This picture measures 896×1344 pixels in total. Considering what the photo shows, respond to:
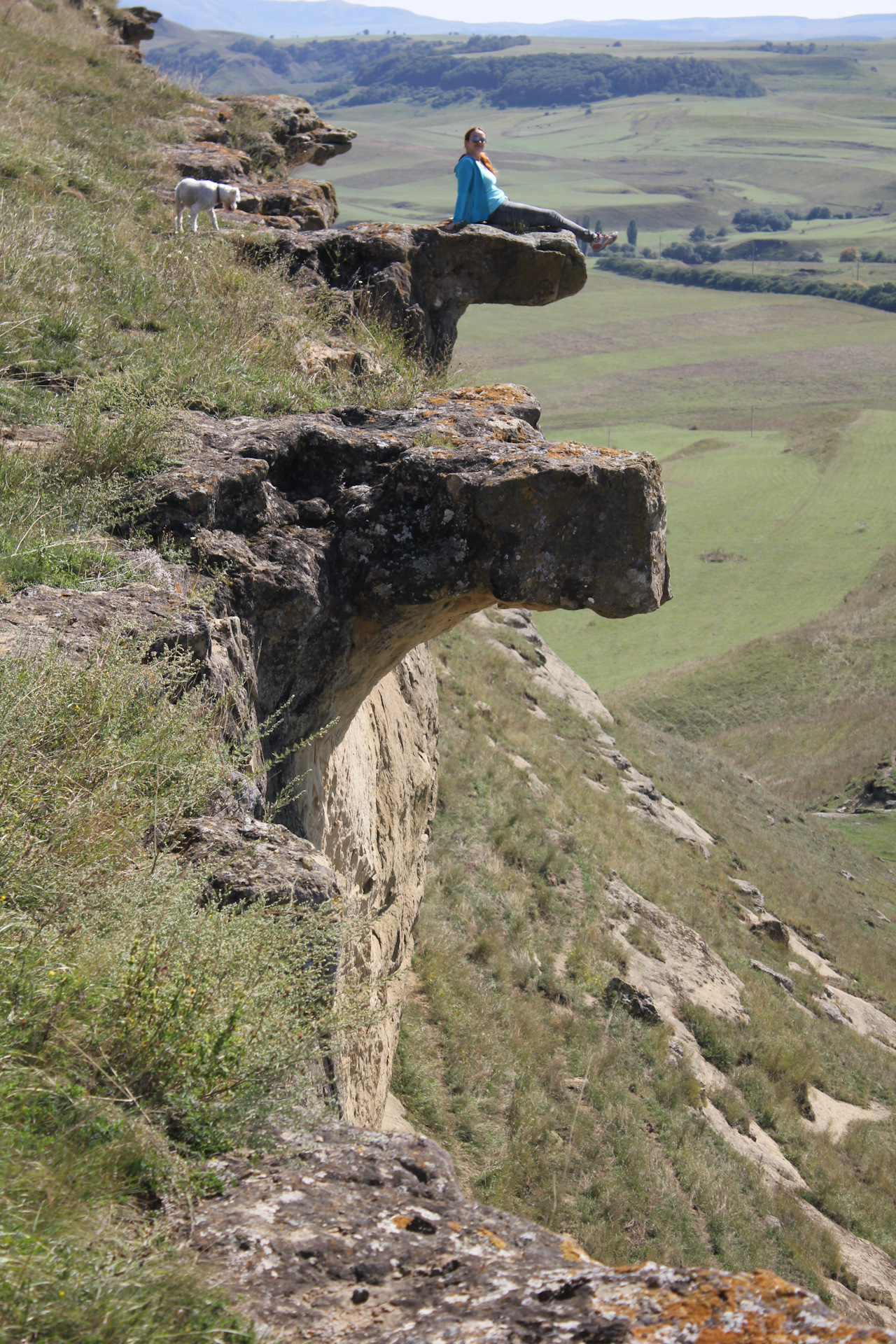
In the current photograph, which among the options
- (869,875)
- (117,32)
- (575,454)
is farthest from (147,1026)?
(869,875)

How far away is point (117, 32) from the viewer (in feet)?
63.9

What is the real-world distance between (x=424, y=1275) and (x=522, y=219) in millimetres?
10634

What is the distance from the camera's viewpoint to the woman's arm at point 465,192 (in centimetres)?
1047

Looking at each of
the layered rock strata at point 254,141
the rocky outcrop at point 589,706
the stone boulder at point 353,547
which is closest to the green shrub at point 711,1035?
the rocky outcrop at point 589,706

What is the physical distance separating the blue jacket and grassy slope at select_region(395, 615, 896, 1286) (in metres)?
7.10

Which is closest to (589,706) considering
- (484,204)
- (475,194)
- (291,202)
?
(291,202)

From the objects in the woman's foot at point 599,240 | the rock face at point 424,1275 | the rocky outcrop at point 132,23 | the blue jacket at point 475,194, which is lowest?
the rock face at point 424,1275

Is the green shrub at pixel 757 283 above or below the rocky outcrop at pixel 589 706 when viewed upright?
above

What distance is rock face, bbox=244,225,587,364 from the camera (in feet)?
31.2

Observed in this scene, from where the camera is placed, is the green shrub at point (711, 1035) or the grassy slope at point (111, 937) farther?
the green shrub at point (711, 1035)

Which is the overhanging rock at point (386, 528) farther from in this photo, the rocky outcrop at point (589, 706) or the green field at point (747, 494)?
the rocky outcrop at point (589, 706)

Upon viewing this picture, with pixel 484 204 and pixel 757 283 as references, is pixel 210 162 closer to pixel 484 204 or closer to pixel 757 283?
pixel 484 204

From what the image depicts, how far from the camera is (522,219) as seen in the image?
10.9m

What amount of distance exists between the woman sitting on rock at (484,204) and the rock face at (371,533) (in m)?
5.07
